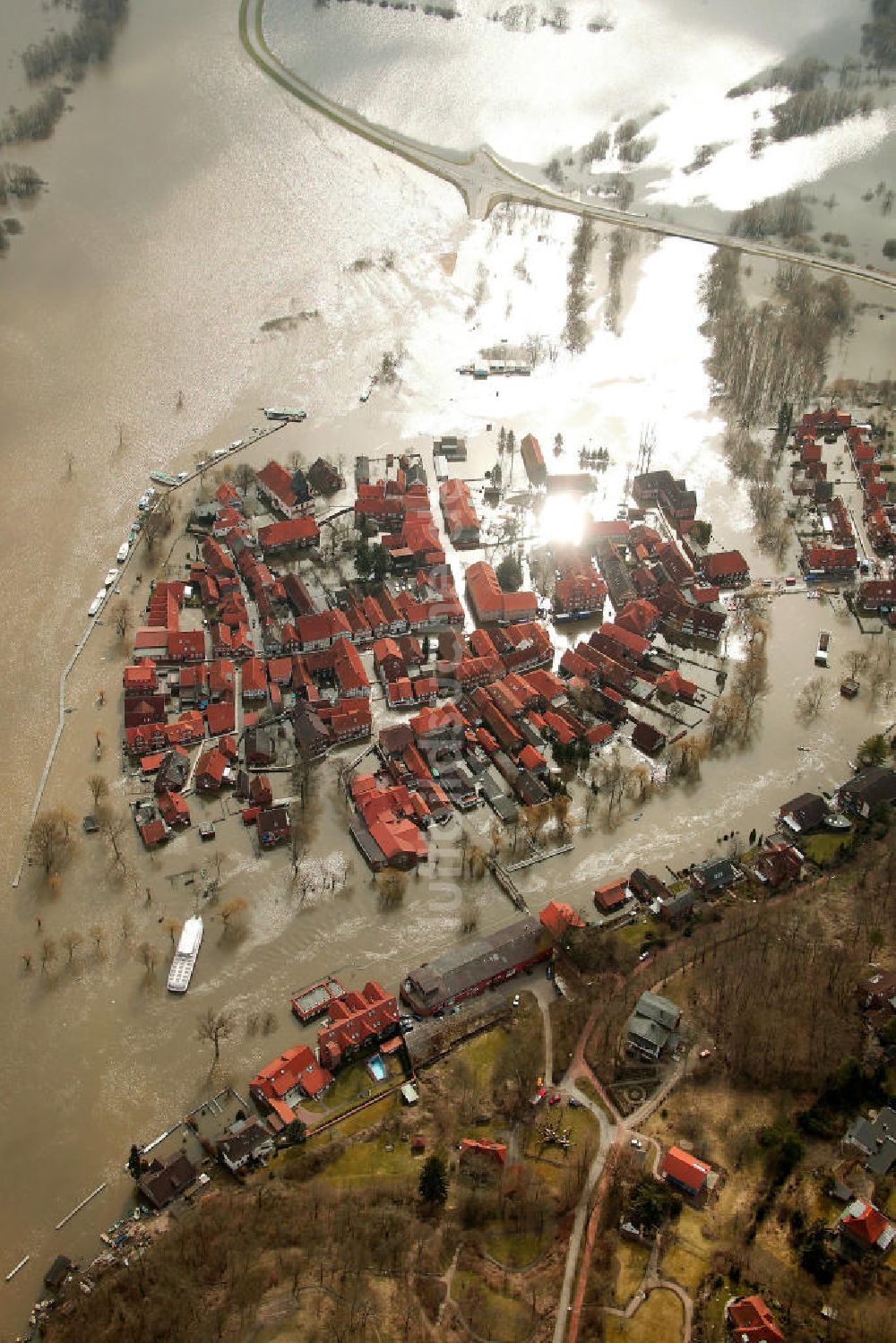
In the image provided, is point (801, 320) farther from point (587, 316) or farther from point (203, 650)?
point (203, 650)

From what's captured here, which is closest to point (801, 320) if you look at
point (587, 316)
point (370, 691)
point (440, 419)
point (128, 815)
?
point (587, 316)

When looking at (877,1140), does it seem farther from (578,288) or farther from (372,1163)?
(578,288)

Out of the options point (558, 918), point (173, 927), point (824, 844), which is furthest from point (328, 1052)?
point (824, 844)

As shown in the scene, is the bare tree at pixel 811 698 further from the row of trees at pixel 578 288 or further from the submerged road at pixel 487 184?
the submerged road at pixel 487 184

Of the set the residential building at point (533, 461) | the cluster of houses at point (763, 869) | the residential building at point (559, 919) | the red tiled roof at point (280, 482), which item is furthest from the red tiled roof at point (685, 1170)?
the residential building at point (533, 461)

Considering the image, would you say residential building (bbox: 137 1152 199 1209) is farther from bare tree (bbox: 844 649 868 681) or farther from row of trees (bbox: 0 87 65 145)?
row of trees (bbox: 0 87 65 145)

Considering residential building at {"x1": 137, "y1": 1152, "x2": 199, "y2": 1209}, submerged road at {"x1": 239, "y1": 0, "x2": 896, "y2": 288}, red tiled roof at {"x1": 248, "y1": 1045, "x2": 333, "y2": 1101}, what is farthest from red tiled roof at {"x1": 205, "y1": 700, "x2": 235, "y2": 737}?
submerged road at {"x1": 239, "y1": 0, "x2": 896, "y2": 288}
